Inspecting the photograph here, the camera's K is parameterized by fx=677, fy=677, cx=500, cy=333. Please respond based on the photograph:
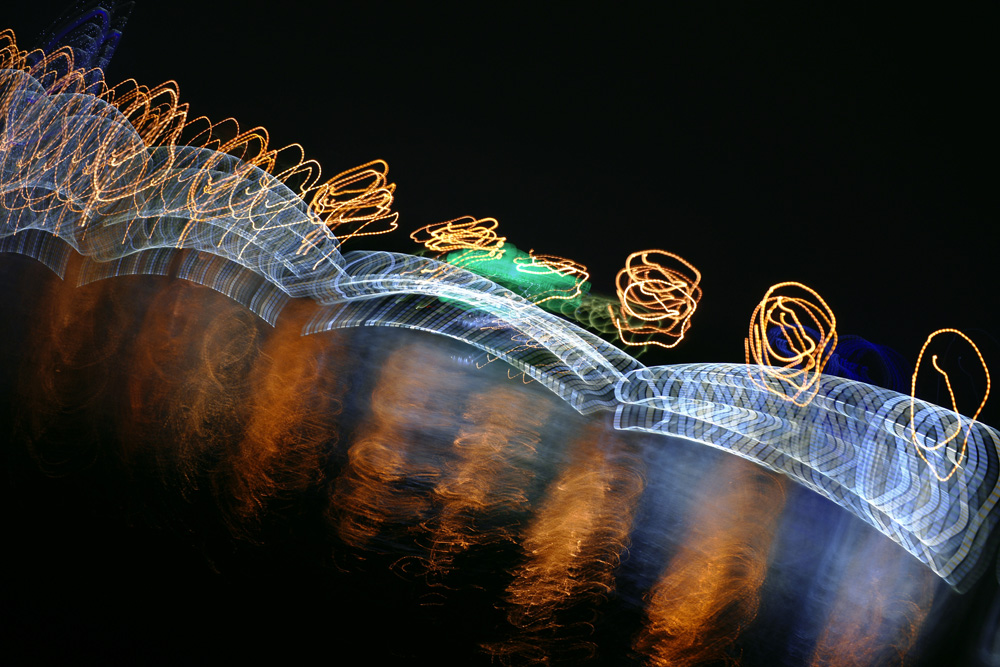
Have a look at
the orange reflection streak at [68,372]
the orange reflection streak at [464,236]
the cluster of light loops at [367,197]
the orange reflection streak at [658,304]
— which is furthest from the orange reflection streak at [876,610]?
the cluster of light loops at [367,197]

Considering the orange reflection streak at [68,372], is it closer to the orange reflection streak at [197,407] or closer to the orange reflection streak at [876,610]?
the orange reflection streak at [197,407]

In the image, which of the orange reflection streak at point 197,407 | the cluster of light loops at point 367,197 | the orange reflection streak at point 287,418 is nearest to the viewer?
the orange reflection streak at point 197,407

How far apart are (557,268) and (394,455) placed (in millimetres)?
8018

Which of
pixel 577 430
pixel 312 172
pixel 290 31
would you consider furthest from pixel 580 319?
pixel 290 31

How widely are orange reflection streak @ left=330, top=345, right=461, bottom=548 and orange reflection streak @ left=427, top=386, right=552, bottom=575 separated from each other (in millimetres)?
174

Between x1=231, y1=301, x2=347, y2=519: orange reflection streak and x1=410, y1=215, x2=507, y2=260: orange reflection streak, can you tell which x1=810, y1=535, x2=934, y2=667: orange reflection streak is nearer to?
x1=231, y1=301, x2=347, y2=519: orange reflection streak

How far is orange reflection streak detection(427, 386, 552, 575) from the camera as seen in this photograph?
432 cm

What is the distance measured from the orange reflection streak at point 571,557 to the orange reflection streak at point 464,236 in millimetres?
5728

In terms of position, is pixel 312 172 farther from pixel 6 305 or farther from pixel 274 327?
pixel 6 305

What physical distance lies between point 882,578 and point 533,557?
2967mm

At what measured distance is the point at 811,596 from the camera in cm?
464

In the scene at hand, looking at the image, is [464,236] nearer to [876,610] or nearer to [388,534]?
[388,534]

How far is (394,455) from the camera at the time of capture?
18.0 feet

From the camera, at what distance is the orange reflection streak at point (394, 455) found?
4.37 meters
